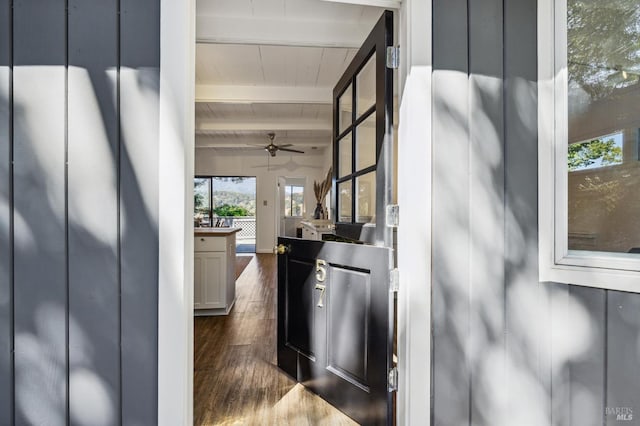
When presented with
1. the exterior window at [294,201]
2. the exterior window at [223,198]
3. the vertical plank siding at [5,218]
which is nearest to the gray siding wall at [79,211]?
the vertical plank siding at [5,218]

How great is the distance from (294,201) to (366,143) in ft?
26.0

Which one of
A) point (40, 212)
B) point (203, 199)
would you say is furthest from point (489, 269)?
point (203, 199)

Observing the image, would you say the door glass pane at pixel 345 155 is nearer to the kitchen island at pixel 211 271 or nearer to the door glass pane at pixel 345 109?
the door glass pane at pixel 345 109

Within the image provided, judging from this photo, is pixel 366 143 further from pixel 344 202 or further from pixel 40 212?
pixel 40 212

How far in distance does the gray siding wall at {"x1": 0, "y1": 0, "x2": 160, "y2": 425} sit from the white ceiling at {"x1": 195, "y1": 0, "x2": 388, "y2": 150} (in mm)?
1061

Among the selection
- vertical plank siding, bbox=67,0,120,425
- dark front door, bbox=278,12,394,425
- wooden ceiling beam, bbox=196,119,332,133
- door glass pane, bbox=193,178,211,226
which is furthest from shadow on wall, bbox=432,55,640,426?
door glass pane, bbox=193,178,211,226

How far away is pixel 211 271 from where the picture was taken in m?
3.49

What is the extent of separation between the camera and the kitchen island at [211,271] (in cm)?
348

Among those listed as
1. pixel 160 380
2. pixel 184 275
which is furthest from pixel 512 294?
pixel 160 380

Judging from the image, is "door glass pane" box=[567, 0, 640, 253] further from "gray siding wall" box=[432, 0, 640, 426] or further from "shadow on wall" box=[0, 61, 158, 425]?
"shadow on wall" box=[0, 61, 158, 425]

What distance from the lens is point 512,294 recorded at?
1456 millimetres

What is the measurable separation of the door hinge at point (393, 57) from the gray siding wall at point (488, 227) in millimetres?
192

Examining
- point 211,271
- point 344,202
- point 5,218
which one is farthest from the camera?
point 211,271

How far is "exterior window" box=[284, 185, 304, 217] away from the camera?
975 centimetres
